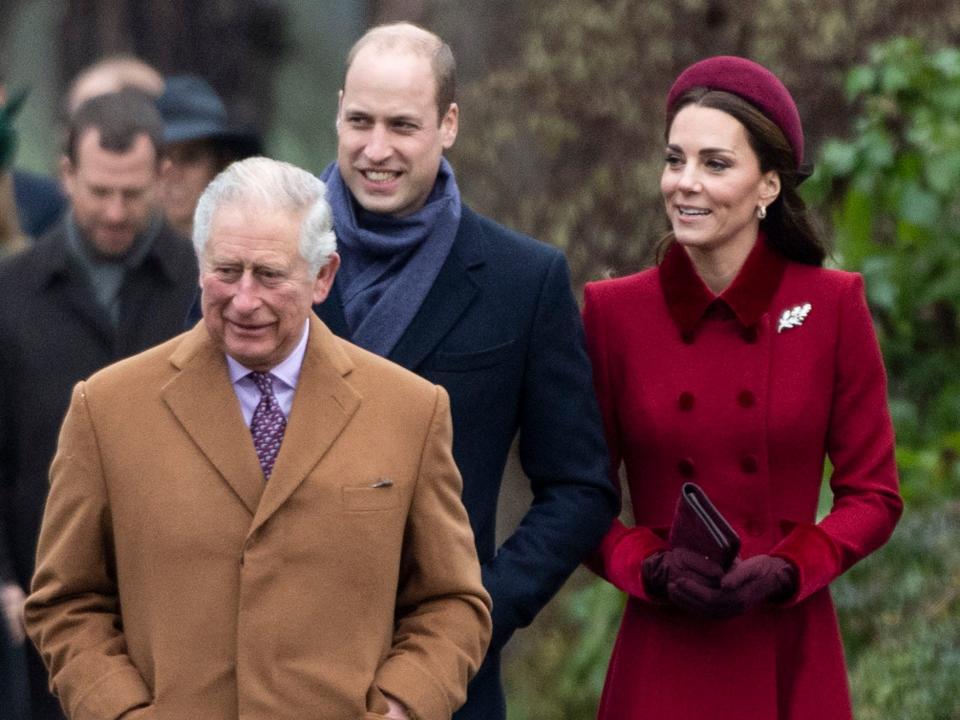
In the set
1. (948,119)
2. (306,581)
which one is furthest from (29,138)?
(306,581)

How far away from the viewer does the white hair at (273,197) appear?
4.03 metres

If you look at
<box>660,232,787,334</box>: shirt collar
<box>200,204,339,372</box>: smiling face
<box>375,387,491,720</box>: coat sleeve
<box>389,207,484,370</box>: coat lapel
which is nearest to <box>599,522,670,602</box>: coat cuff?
<box>660,232,787,334</box>: shirt collar

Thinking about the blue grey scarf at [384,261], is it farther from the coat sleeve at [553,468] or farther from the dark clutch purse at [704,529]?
the dark clutch purse at [704,529]

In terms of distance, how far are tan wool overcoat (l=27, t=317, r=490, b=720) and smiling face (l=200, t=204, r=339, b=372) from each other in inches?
3.8

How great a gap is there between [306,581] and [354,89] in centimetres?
120

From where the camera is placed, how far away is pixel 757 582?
15.4 feet

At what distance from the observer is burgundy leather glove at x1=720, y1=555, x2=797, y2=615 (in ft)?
15.3

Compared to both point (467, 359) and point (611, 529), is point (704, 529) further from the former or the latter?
point (467, 359)

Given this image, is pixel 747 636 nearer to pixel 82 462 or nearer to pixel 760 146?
pixel 760 146

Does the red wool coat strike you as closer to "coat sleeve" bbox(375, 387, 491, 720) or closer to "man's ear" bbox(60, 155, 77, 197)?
"coat sleeve" bbox(375, 387, 491, 720)

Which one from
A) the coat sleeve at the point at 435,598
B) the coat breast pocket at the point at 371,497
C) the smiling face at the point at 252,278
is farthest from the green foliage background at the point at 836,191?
the smiling face at the point at 252,278

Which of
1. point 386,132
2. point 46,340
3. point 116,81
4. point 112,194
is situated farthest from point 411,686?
point 116,81

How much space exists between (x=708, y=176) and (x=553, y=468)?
2.14ft

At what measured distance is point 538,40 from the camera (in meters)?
9.27
